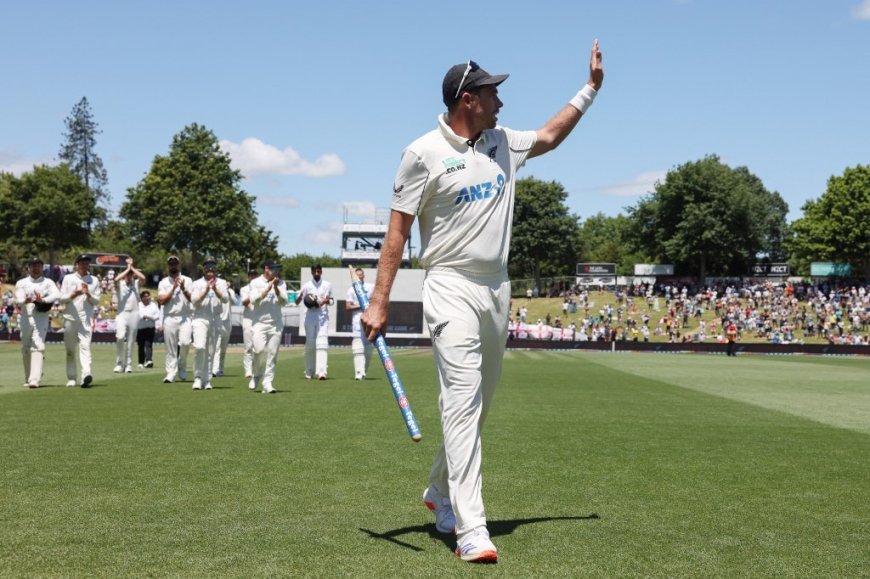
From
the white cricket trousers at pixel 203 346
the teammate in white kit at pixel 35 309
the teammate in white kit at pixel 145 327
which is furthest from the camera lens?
the teammate in white kit at pixel 145 327

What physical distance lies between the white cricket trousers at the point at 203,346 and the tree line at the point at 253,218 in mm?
62276

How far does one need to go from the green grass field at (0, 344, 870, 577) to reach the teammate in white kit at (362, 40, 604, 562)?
757mm

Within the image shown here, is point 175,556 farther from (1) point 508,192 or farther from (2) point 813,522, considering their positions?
(2) point 813,522

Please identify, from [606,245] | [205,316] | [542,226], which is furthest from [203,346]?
[606,245]

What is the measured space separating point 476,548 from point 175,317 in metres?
15.9

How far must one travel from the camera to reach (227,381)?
19.9 metres

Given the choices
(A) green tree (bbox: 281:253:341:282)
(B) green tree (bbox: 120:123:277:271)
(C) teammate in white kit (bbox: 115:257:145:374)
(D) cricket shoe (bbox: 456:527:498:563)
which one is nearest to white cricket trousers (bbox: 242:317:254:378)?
(C) teammate in white kit (bbox: 115:257:145:374)

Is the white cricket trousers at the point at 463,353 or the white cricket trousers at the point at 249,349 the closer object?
the white cricket trousers at the point at 463,353

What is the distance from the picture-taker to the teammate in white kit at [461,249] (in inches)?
206

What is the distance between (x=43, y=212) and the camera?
8788cm

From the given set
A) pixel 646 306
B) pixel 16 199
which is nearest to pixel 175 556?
pixel 646 306

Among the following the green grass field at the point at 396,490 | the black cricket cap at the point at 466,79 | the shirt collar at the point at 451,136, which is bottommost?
the green grass field at the point at 396,490

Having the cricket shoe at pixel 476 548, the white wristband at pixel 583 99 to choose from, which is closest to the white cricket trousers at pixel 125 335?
the white wristband at pixel 583 99

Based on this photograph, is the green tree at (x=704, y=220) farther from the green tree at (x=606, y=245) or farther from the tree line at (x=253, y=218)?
the green tree at (x=606, y=245)
